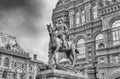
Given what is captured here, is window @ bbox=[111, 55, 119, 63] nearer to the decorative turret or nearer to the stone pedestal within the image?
the stone pedestal

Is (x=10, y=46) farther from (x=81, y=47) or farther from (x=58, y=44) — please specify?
(x=58, y=44)

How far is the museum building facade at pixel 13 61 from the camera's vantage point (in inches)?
2195

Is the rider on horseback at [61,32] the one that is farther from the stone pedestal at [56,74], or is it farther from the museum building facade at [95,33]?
the museum building facade at [95,33]

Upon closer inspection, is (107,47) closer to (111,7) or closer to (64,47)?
(111,7)

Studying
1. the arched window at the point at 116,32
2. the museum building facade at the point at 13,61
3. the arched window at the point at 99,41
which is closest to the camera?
the arched window at the point at 116,32

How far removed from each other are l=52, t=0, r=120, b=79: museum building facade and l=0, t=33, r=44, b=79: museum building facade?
13903mm

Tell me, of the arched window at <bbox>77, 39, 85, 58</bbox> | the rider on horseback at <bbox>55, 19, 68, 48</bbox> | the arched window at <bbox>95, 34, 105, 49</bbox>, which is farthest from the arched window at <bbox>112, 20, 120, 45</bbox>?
the rider on horseback at <bbox>55, 19, 68, 48</bbox>

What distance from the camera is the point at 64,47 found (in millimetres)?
19062

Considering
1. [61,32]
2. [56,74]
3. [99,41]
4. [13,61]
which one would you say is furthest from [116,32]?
[56,74]

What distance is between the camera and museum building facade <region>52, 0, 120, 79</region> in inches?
1671

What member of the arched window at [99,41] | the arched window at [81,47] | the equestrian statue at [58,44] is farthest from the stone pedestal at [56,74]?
the arched window at [81,47]

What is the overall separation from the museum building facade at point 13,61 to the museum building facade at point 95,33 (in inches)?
547

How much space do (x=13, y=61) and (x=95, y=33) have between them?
24.1 meters

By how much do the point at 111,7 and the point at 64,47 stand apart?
2964cm
